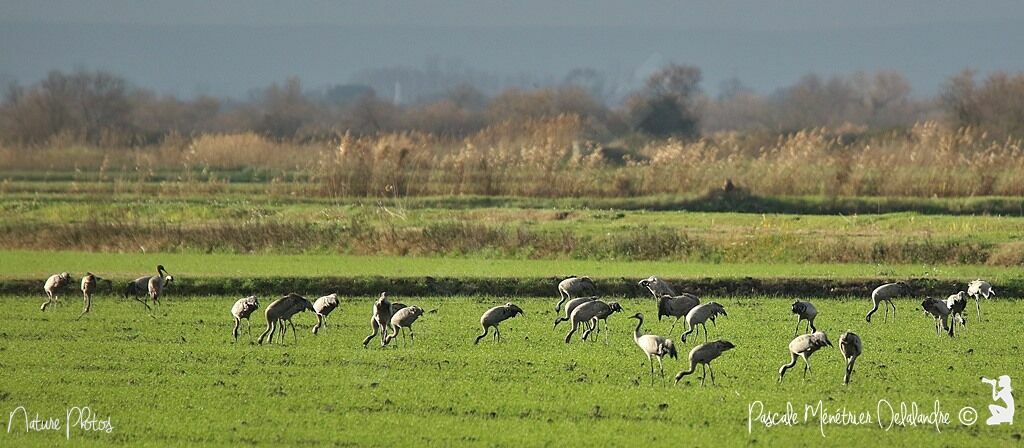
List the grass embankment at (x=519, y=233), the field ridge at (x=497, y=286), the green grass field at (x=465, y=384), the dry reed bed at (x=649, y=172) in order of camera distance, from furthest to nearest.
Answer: the dry reed bed at (x=649, y=172), the grass embankment at (x=519, y=233), the field ridge at (x=497, y=286), the green grass field at (x=465, y=384)

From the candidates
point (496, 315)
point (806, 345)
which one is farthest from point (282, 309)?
point (806, 345)

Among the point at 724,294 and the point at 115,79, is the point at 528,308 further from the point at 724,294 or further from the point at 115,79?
the point at 115,79

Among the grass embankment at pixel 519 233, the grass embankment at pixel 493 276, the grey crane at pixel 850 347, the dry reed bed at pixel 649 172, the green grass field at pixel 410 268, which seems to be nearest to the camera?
the grey crane at pixel 850 347

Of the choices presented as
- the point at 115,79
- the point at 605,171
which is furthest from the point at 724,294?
the point at 115,79

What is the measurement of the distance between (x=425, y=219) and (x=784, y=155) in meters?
13.0

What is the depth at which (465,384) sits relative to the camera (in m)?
12.8

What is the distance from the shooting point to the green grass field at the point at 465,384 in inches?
428

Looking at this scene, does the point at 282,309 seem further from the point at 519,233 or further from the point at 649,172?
the point at 649,172

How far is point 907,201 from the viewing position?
33.2 metres

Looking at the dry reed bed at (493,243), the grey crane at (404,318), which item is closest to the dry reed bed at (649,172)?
the dry reed bed at (493,243)

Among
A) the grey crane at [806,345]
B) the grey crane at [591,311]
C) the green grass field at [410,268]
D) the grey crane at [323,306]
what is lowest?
the green grass field at [410,268]

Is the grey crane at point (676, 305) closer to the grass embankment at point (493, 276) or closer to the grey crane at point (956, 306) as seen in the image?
the grey crane at point (956, 306)

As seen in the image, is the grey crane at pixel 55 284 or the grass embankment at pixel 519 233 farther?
the grass embankment at pixel 519 233

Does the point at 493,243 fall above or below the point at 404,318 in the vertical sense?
below
